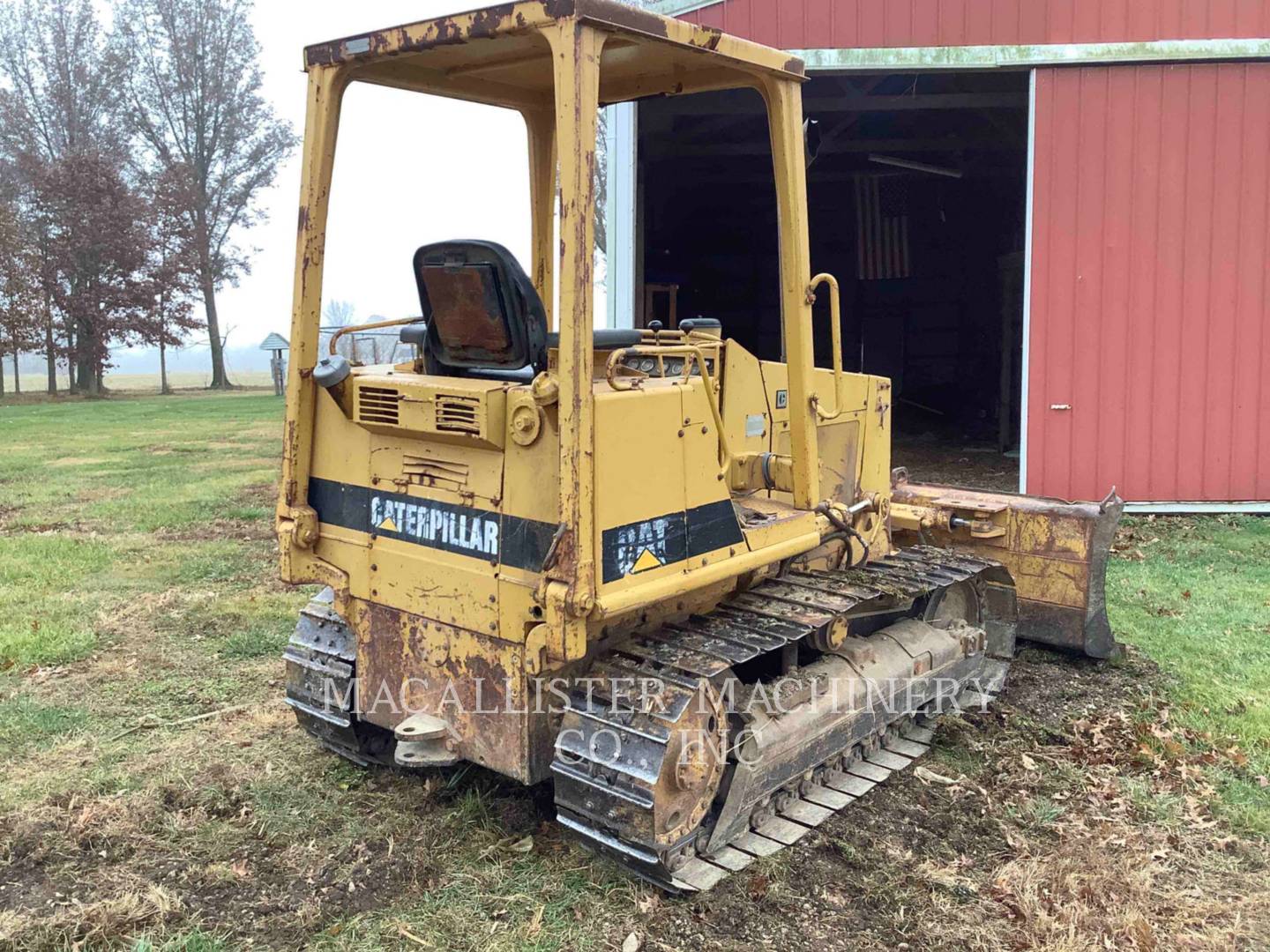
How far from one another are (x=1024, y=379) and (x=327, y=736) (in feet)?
25.1

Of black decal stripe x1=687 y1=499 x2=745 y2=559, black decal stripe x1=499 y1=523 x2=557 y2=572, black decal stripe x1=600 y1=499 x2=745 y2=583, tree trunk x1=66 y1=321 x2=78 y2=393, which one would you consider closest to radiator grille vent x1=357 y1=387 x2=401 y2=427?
black decal stripe x1=499 y1=523 x2=557 y2=572

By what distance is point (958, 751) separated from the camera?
4.87 meters

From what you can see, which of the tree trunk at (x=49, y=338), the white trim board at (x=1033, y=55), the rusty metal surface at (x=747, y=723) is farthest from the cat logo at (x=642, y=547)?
the tree trunk at (x=49, y=338)

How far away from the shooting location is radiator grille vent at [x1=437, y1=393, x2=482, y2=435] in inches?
138

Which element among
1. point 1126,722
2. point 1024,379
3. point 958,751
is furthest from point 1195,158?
point 958,751

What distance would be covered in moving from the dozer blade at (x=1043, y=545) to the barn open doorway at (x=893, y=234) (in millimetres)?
5992

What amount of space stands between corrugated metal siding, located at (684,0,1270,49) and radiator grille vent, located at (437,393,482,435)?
7707 millimetres

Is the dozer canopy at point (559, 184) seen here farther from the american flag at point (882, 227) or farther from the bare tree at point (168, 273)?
the bare tree at point (168, 273)

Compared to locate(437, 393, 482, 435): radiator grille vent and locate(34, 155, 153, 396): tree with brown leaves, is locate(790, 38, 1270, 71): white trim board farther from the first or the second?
locate(34, 155, 153, 396): tree with brown leaves

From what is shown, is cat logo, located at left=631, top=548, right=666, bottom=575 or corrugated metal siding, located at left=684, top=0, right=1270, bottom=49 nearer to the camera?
cat logo, located at left=631, top=548, right=666, bottom=575

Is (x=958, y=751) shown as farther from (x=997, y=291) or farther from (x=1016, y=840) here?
(x=997, y=291)

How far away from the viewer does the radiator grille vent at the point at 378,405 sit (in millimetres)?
3768

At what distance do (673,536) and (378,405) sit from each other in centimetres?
116

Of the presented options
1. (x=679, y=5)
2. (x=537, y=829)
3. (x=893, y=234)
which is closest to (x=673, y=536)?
(x=537, y=829)
